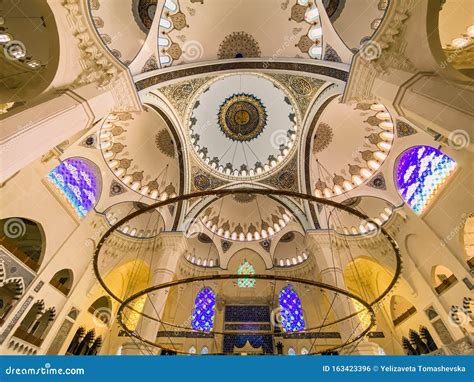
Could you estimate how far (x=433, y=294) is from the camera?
973 cm

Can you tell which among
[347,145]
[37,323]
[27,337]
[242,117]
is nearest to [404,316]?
[347,145]

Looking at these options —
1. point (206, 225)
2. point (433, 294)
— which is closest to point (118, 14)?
point (206, 225)

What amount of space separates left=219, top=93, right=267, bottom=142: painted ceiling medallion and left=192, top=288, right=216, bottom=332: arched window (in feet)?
28.2

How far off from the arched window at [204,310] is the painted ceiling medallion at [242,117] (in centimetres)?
860

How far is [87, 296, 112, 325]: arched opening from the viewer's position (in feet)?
42.0

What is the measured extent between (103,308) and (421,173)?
1559 centimetres

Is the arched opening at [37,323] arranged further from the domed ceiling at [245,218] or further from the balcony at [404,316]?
the balcony at [404,316]

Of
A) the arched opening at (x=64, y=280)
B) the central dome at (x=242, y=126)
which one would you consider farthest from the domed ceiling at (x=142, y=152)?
the arched opening at (x=64, y=280)

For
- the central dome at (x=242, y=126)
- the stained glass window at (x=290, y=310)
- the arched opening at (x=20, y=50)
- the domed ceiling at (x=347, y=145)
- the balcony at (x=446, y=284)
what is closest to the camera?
the arched opening at (x=20, y=50)

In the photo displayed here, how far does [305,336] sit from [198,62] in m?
12.9

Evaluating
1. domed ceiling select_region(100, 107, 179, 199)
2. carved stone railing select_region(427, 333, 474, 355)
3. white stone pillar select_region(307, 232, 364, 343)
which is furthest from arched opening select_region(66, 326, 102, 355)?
carved stone railing select_region(427, 333, 474, 355)

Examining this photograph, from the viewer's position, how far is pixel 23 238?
10.3 metres

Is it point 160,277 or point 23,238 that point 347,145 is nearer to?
point 160,277

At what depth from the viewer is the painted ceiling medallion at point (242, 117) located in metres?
13.0
